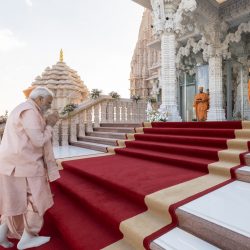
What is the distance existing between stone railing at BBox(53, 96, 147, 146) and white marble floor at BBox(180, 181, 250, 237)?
733cm

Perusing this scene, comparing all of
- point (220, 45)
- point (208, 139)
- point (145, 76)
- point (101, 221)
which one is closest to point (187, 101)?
point (220, 45)

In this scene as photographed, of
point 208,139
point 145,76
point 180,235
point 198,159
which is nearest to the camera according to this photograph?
point 180,235

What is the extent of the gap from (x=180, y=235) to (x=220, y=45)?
10.2 m

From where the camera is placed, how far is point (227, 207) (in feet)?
7.14

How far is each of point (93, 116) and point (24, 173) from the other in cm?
758

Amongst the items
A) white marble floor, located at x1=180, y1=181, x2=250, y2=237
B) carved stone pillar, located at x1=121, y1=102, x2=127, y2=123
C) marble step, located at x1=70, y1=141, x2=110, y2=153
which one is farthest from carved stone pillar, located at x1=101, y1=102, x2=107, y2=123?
white marble floor, located at x1=180, y1=181, x2=250, y2=237

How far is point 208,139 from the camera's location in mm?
4340

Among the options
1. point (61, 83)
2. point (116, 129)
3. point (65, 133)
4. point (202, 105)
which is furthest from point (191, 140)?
point (61, 83)

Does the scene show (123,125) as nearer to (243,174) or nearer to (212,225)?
(243,174)

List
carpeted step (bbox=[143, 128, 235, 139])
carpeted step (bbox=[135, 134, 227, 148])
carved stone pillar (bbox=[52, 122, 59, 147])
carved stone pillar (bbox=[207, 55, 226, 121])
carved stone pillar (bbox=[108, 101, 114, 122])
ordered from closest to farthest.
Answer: carpeted step (bbox=[135, 134, 227, 148])
carpeted step (bbox=[143, 128, 235, 139])
carved stone pillar (bbox=[52, 122, 59, 147])
carved stone pillar (bbox=[108, 101, 114, 122])
carved stone pillar (bbox=[207, 55, 226, 121])

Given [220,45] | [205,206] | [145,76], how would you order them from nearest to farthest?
[205,206], [220,45], [145,76]

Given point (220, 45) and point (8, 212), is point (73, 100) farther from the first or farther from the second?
point (8, 212)

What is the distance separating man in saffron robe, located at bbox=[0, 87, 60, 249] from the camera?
8.07 feet

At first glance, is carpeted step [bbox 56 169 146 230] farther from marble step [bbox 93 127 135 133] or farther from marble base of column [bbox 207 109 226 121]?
marble base of column [bbox 207 109 226 121]
